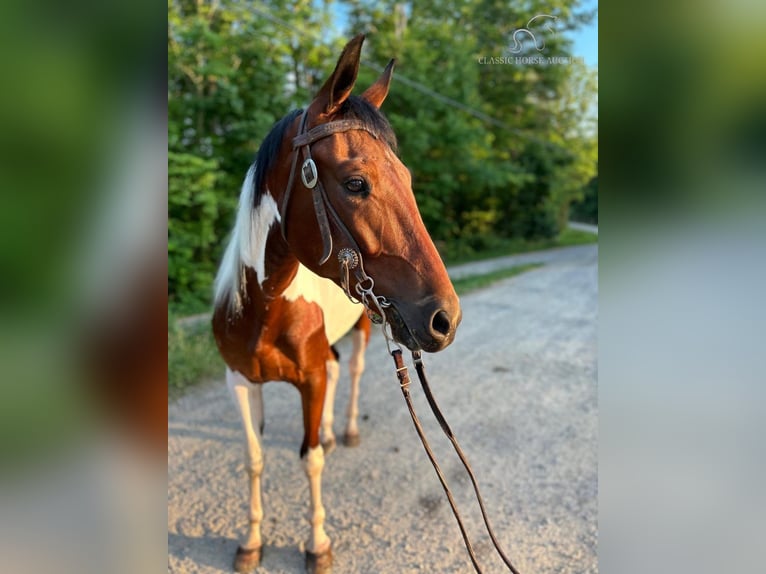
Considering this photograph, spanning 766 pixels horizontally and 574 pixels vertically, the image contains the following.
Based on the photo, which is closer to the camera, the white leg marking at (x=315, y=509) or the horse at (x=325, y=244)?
the horse at (x=325, y=244)

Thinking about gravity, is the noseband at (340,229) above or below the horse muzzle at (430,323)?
above

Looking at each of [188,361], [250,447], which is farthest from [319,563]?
[188,361]

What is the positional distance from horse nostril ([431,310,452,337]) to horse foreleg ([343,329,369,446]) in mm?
2466

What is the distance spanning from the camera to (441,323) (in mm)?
1353

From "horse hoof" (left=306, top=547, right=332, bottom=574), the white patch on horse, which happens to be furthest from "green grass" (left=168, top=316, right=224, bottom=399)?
"horse hoof" (left=306, top=547, right=332, bottom=574)

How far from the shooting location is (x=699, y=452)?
3.74 feet

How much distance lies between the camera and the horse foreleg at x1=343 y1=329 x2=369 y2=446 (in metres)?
3.60

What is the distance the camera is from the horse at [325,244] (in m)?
1.39

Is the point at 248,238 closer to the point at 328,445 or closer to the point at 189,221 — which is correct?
the point at 328,445

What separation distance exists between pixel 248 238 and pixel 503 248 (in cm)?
1671

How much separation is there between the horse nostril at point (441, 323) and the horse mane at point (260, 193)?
2.00ft

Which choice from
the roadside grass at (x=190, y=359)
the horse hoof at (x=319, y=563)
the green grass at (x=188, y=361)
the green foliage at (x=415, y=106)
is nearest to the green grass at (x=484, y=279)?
the green foliage at (x=415, y=106)

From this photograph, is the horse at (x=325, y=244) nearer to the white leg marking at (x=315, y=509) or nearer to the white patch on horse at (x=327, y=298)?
the white patch on horse at (x=327, y=298)

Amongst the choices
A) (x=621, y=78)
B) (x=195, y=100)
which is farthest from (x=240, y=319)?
(x=195, y=100)
